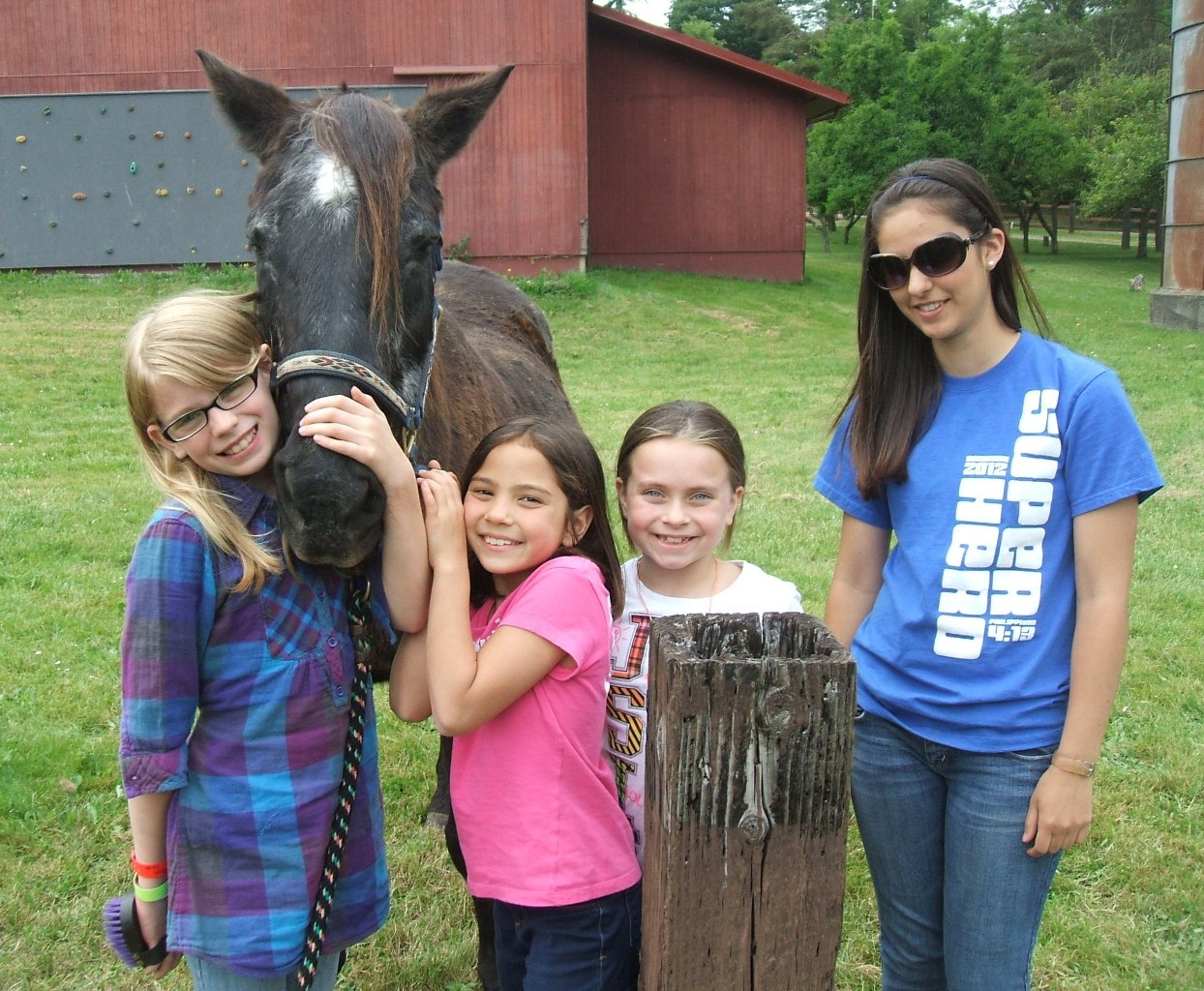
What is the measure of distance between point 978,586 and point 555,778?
35.6 inches

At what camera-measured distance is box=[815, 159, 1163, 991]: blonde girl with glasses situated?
195 cm

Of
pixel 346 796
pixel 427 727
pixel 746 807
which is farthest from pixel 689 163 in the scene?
pixel 746 807

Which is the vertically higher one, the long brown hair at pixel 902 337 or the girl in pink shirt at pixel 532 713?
the long brown hair at pixel 902 337

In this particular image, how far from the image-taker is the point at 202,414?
1.90 meters

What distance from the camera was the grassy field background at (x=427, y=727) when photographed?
129 inches

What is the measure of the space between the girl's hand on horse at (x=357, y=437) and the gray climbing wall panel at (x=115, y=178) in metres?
17.2

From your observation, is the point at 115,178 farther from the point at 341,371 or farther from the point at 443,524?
the point at 443,524

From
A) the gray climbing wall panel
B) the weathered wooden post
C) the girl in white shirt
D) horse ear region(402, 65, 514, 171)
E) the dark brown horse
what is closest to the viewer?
the weathered wooden post

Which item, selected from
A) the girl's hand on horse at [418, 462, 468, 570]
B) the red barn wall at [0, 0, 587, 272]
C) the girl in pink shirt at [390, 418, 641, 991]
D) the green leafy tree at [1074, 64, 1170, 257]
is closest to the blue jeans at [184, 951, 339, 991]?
the girl in pink shirt at [390, 418, 641, 991]

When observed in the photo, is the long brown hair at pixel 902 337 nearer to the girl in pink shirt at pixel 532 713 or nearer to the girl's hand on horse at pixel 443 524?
the girl in pink shirt at pixel 532 713

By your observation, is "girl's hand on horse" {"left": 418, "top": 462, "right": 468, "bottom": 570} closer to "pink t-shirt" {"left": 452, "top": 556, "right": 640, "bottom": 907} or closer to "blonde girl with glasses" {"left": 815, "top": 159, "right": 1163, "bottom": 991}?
"pink t-shirt" {"left": 452, "top": 556, "right": 640, "bottom": 907}

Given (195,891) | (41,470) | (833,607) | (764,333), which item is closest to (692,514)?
(833,607)

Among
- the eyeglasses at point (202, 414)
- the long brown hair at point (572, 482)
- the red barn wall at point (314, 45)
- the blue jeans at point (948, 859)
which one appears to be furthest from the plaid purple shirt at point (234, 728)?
the red barn wall at point (314, 45)

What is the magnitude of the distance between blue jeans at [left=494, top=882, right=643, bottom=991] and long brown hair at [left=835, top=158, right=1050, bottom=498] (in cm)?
101
